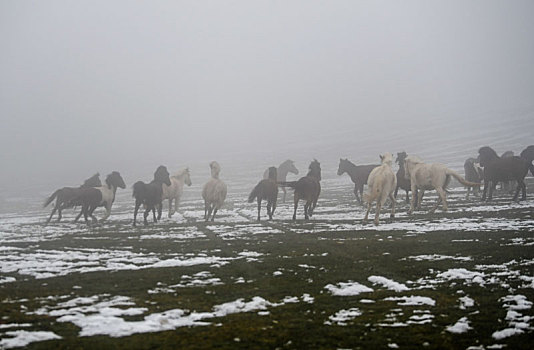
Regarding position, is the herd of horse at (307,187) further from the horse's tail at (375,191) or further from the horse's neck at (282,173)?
the horse's neck at (282,173)

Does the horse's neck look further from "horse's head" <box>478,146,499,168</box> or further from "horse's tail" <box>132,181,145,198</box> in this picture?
"horse's tail" <box>132,181,145,198</box>

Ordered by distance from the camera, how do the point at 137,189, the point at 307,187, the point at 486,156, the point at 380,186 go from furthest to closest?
1. the point at 486,156
2. the point at 307,187
3. the point at 137,189
4. the point at 380,186

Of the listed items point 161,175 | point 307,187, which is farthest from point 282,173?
point 307,187

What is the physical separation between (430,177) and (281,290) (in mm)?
15137

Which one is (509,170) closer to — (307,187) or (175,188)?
(307,187)

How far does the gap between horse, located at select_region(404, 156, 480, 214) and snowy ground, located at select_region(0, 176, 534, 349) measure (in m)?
6.07

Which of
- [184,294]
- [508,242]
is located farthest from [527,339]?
[508,242]

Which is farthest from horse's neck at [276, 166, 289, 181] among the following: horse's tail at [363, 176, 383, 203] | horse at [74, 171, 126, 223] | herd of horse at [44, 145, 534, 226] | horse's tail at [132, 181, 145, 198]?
horse's tail at [363, 176, 383, 203]

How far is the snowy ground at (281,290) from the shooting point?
17.0 ft

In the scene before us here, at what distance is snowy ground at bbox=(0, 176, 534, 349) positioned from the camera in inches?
204

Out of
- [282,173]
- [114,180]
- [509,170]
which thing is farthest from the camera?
[282,173]

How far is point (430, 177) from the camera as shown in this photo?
20766 millimetres

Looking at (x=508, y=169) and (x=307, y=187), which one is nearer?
(x=307, y=187)

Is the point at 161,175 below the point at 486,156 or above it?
below
